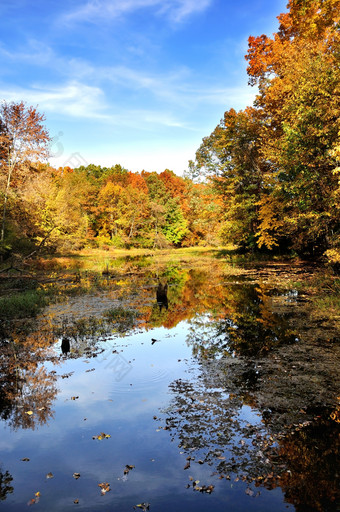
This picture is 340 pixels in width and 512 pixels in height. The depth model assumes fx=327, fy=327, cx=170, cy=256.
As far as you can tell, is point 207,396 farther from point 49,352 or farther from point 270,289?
point 270,289

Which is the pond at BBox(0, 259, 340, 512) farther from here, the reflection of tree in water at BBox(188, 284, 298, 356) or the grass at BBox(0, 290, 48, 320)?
the grass at BBox(0, 290, 48, 320)

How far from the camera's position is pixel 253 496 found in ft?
13.4

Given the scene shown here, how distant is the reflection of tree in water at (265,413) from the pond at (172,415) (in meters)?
0.02

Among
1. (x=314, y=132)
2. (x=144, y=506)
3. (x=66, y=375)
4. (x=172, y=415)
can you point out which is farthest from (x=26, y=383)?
(x=314, y=132)

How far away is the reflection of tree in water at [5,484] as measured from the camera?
4.36m

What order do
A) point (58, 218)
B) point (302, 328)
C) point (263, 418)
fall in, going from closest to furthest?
point (263, 418) < point (302, 328) < point (58, 218)

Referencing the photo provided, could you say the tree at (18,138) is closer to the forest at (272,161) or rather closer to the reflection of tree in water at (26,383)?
the forest at (272,161)

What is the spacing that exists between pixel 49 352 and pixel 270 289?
39.9 ft

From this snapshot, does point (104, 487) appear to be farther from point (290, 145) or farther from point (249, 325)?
point (290, 145)

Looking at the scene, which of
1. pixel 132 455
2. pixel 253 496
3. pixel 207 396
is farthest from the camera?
pixel 207 396

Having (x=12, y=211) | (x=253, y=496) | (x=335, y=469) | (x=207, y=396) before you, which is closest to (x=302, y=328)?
(x=207, y=396)

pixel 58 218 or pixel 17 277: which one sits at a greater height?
pixel 58 218

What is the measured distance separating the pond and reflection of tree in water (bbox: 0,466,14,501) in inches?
0.8

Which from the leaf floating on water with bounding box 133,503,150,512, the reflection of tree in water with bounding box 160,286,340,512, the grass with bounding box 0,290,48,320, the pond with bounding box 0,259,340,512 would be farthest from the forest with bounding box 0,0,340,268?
the leaf floating on water with bounding box 133,503,150,512
